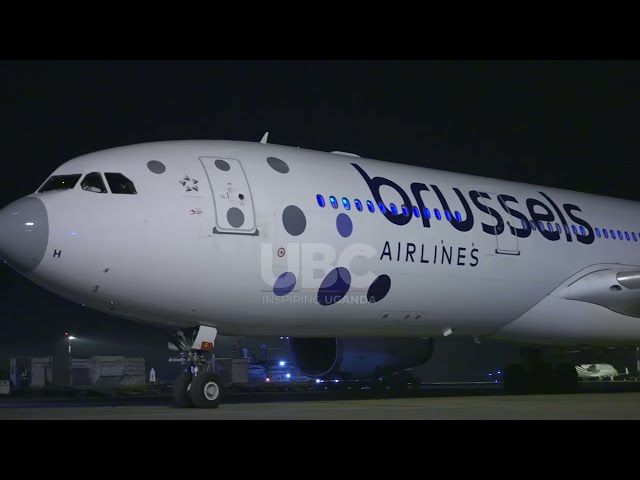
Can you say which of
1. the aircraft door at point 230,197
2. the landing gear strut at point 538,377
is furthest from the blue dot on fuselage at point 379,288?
the landing gear strut at point 538,377

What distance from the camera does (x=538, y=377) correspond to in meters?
24.8

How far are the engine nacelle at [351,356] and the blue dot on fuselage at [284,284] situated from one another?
4.25 meters

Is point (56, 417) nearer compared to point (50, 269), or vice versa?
point (56, 417)

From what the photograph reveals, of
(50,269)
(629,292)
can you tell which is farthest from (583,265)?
(50,269)

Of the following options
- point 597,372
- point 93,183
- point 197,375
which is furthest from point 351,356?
point 597,372

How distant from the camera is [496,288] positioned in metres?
19.6

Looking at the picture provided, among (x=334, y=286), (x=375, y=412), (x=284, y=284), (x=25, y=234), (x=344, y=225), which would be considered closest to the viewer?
(x=25, y=234)

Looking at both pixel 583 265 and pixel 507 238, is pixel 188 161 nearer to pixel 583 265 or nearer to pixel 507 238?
pixel 507 238

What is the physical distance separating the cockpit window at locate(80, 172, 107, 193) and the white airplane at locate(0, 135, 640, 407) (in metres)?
0.04

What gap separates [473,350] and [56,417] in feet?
52.4

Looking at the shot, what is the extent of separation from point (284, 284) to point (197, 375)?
7.00 ft

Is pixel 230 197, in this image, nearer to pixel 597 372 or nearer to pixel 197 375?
pixel 197 375

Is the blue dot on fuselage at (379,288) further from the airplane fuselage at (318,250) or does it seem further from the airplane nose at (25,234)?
the airplane nose at (25,234)

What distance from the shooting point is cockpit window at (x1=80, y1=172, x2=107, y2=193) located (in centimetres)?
1559
